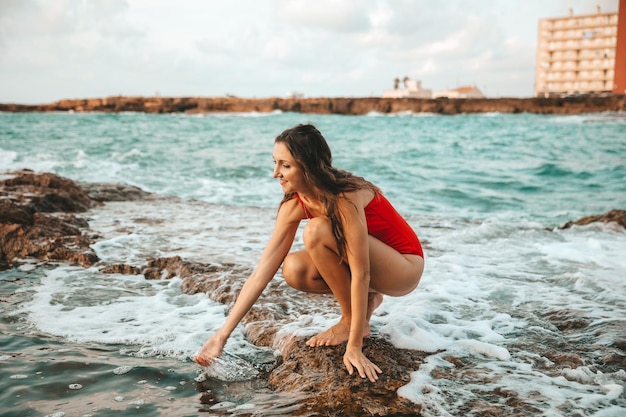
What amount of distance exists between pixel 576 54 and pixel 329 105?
126 feet

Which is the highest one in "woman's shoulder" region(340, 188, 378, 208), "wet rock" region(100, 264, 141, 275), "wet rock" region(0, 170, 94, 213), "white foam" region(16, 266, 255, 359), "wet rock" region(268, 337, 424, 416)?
"woman's shoulder" region(340, 188, 378, 208)

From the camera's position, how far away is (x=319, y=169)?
7.58 ft

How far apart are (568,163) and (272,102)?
56636 mm

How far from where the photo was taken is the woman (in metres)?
2.32

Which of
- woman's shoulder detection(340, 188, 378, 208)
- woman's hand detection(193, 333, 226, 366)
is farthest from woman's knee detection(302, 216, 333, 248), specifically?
woman's hand detection(193, 333, 226, 366)

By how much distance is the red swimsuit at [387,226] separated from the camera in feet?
8.31

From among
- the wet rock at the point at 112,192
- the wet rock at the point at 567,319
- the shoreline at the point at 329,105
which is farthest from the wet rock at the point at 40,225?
the shoreline at the point at 329,105

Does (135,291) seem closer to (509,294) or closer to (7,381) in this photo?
(7,381)

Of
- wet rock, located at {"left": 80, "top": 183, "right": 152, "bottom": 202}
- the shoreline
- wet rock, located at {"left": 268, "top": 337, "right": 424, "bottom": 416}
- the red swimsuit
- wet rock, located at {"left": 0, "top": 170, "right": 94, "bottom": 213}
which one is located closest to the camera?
wet rock, located at {"left": 268, "top": 337, "right": 424, "bottom": 416}

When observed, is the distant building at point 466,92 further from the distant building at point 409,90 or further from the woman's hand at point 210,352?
the woman's hand at point 210,352

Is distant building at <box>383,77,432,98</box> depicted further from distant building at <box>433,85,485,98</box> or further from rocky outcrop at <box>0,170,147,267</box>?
rocky outcrop at <box>0,170,147,267</box>

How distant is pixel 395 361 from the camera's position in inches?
101

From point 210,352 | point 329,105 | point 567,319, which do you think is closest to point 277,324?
point 210,352

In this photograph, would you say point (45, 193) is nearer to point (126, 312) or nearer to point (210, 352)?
point (126, 312)
